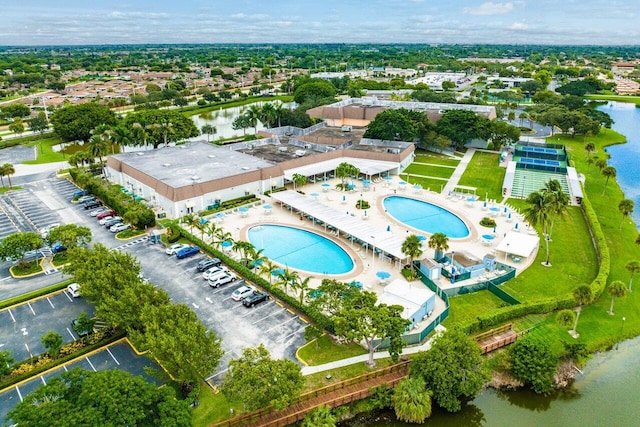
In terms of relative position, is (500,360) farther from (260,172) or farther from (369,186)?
(260,172)

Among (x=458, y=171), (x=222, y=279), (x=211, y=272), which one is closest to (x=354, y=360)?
(x=222, y=279)

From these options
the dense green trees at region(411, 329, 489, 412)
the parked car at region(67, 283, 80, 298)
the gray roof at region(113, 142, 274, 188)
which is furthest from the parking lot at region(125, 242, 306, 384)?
the gray roof at region(113, 142, 274, 188)

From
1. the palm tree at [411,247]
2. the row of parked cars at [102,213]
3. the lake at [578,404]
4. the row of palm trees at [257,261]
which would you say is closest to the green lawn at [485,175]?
the palm tree at [411,247]

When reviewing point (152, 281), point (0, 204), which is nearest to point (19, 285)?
point (152, 281)

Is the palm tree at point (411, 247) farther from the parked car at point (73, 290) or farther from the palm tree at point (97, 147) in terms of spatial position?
the palm tree at point (97, 147)

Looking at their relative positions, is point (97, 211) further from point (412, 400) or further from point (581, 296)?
point (581, 296)

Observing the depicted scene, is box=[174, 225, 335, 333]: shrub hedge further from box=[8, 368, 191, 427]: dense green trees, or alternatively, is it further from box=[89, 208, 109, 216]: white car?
box=[89, 208, 109, 216]: white car
